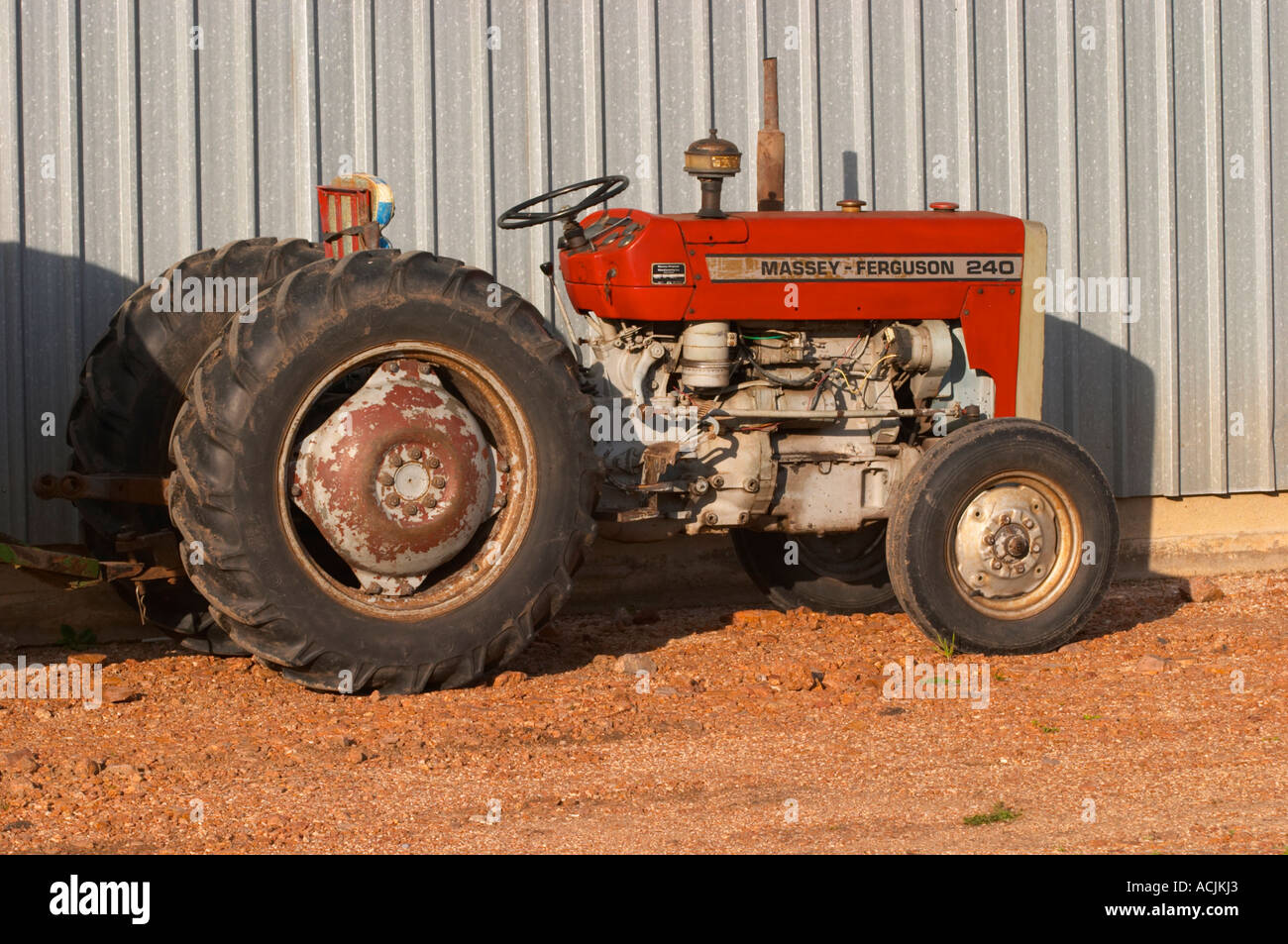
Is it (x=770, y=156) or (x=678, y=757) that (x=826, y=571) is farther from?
(x=678, y=757)

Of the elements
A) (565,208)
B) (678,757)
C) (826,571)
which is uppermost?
(565,208)

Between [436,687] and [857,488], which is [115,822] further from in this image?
Answer: [857,488]

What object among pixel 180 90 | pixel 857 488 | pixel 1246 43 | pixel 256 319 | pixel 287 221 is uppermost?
pixel 1246 43

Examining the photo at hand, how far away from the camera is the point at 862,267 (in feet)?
23.6

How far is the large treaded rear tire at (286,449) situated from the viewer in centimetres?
582

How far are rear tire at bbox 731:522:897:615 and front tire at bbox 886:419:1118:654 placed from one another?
946 mm

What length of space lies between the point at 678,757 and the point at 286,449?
1.79 metres

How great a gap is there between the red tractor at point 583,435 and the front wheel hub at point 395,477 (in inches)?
0.4

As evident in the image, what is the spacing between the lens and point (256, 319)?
5.89 m

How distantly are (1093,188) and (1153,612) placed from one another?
2446 mm

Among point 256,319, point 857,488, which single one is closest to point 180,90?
point 256,319

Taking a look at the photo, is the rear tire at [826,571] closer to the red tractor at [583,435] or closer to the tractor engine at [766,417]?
the red tractor at [583,435]

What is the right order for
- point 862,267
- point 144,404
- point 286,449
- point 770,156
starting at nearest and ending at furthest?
point 286,449, point 144,404, point 862,267, point 770,156

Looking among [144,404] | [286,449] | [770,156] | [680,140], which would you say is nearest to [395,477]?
[286,449]
